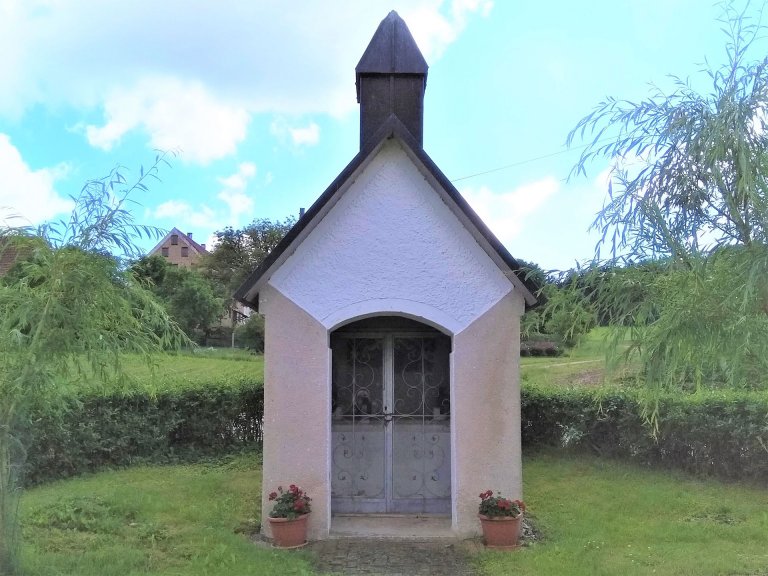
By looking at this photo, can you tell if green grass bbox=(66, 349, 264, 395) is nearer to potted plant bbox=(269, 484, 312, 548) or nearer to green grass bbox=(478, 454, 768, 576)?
potted plant bbox=(269, 484, 312, 548)

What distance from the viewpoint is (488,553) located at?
6.29 m

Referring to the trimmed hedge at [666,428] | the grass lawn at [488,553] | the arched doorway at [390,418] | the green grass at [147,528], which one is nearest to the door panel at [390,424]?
the arched doorway at [390,418]

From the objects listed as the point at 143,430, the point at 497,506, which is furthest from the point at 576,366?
the point at 497,506

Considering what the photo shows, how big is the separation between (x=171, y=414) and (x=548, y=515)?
6.57 metres

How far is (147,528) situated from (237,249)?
4374cm

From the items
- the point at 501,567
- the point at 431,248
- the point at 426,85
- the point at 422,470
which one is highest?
the point at 426,85

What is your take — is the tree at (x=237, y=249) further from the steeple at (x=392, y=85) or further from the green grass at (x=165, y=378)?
the steeple at (x=392, y=85)

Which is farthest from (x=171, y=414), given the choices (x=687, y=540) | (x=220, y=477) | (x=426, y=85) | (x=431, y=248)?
(x=687, y=540)

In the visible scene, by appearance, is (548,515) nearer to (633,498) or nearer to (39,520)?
(633,498)

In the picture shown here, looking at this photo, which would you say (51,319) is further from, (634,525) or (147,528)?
(634,525)

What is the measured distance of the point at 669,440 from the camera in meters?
9.52

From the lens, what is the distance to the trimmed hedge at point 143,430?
892 cm

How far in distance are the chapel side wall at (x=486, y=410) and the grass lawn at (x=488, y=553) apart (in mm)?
687

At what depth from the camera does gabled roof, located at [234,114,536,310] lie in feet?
22.4
